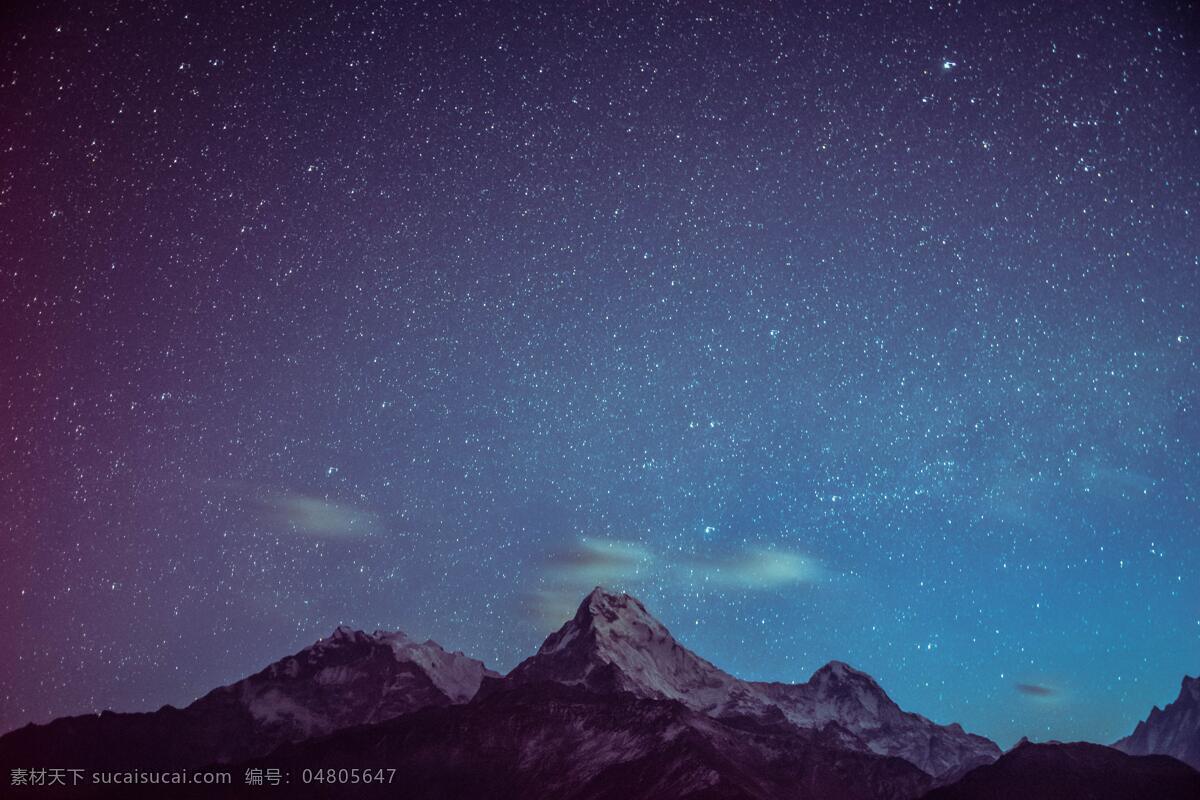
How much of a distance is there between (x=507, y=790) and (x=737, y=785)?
195ft

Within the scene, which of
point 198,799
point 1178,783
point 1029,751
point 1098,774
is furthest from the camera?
point 198,799

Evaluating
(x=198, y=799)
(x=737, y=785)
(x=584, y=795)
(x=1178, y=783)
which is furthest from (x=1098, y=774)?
(x=198, y=799)

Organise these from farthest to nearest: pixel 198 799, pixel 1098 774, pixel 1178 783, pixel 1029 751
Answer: pixel 198 799, pixel 1029 751, pixel 1098 774, pixel 1178 783

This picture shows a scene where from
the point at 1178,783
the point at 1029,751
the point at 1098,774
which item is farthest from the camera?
the point at 1029,751

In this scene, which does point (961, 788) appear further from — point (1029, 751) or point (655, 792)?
point (655, 792)

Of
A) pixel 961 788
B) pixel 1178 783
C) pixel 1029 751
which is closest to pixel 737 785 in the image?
pixel 961 788

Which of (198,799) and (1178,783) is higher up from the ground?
(198,799)

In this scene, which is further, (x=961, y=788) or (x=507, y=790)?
(x=507, y=790)

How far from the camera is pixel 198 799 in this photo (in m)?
197

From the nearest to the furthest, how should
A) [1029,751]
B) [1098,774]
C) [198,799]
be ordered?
[1098,774], [1029,751], [198,799]

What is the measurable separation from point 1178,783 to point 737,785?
87.6 m

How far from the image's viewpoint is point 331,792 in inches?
7859

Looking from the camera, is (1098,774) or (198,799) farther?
(198,799)

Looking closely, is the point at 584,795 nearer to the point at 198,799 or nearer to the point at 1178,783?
the point at 198,799
